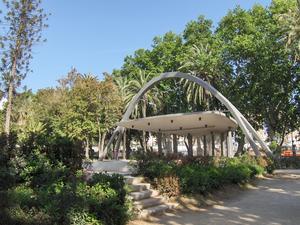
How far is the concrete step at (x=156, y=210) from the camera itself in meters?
10.2

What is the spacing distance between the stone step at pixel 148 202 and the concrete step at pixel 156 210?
0.14m

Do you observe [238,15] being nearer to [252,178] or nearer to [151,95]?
[151,95]

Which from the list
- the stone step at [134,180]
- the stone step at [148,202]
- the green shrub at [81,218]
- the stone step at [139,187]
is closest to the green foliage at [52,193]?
the green shrub at [81,218]

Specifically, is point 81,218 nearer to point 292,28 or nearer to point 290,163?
point 292,28

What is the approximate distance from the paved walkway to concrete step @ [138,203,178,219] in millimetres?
250

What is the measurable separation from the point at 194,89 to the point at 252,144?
763 inches

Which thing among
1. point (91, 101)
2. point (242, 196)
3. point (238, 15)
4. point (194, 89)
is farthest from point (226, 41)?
point (242, 196)

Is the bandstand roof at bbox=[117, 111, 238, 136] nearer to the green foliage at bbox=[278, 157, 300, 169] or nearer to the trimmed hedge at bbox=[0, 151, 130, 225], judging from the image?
the green foliage at bbox=[278, 157, 300, 169]

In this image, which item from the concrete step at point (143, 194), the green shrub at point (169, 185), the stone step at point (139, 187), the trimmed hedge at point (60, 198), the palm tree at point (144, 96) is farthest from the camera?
the palm tree at point (144, 96)

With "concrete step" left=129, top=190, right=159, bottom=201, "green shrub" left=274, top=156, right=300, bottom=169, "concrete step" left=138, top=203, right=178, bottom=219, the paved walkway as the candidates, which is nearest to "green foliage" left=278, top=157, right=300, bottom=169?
"green shrub" left=274, top=156, right=300, bottom=169

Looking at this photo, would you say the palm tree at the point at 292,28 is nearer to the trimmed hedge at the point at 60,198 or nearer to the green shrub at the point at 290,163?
the green shrub at the point at 290,163

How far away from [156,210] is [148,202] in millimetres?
410

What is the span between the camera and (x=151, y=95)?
1938 inches

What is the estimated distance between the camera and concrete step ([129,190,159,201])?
11.1 metres
